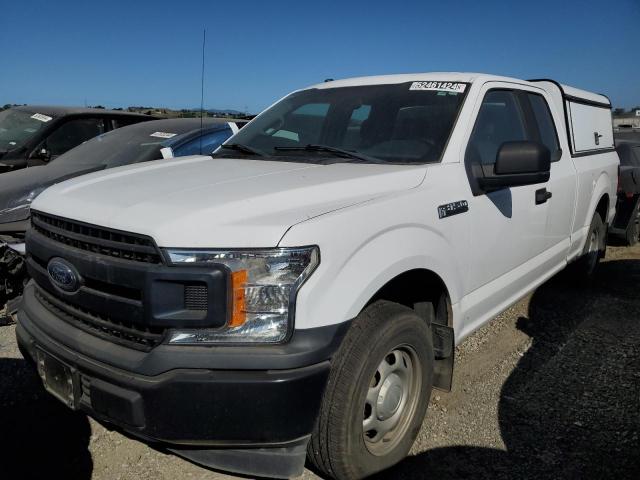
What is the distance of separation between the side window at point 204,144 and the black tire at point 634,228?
18.1ft

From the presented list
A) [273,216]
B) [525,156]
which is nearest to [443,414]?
[525,156]

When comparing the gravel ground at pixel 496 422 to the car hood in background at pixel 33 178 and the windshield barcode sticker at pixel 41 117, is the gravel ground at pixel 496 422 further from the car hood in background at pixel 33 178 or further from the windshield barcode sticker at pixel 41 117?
the windshield barcode sticker at pixel 41 117

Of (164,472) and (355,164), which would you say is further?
(355,164)

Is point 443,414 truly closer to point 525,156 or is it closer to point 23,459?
point 525,156

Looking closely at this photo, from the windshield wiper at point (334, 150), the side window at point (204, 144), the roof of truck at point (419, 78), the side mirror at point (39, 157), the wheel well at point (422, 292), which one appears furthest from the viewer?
the side mirror at point (39, 157)

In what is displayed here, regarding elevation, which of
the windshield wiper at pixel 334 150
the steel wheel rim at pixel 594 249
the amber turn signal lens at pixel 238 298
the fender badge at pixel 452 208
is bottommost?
the steel wheel rim at pixel 594 249

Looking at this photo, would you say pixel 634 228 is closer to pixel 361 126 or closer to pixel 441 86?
pixel 441 86

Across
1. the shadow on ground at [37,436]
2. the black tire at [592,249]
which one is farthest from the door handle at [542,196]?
the shadow on ground at [37,436]

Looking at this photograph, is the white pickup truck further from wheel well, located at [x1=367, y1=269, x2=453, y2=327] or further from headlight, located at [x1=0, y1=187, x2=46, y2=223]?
headlight, located at [x1=0, y1=187, x2=46, y2=223]

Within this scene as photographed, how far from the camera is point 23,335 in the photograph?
2.54m

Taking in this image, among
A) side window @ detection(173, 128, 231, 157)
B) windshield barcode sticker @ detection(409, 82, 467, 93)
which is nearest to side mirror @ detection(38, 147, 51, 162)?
side window @ detection(173, 128, 231, 157)

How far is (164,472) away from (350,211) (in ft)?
5.11

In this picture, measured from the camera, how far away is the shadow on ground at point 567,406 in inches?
103

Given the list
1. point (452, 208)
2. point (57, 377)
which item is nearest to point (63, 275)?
point (57, 377)
